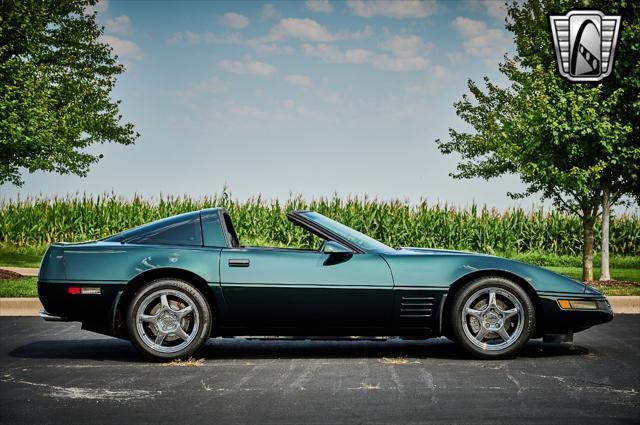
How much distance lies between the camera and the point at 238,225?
28.4 meters

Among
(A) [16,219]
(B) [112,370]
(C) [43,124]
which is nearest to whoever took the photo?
(B) [112,370]

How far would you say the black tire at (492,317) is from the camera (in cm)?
739

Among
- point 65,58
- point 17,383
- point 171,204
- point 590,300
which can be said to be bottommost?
point 17,383

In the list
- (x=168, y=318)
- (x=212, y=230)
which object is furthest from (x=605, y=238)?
(x=168, y=318)

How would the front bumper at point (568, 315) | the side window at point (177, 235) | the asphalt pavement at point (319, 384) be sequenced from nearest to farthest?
the asphalt pavement at point (319, 384) → the front bumper at point (568, 315) → the side window at point (177, 235)

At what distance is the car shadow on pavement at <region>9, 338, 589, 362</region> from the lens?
26.1 feet

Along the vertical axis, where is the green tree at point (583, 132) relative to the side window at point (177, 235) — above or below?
above

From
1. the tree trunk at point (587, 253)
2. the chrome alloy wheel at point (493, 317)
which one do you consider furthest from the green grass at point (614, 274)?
the chrome alloy wheel at point (493, 317)

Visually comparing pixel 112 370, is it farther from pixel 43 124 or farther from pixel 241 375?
pixel 43 124

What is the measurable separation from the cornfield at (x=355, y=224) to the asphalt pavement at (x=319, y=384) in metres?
19.2

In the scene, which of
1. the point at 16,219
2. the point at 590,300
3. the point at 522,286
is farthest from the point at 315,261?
the point at 16,219

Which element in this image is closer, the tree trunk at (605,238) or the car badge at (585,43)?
the car badge at (585,43)

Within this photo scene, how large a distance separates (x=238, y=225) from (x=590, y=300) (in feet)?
70.2

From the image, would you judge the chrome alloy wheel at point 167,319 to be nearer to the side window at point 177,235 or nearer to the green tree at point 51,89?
the side window at point 177,235
